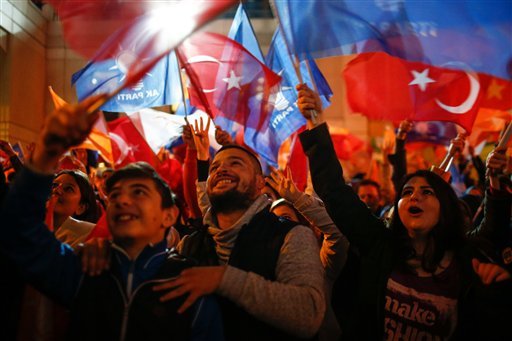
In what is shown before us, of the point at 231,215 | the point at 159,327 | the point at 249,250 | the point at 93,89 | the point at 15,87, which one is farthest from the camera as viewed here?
the point at 15,87

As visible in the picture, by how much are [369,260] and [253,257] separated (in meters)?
0.74

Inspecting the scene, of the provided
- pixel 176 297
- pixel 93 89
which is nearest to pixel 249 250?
pixel 176 297

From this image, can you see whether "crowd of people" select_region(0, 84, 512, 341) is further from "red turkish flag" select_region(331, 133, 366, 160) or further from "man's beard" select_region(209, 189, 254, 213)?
"red turkish flag" select_region(331, 133, 366, 160)

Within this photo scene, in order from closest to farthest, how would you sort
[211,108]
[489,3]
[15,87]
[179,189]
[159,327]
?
1. [159,327]
2. [489,3]
3. [211,108]
4. [179,189]
5. [15,87]

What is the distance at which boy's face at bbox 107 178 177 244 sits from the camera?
2.91 m

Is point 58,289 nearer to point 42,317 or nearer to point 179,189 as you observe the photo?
point 42,317

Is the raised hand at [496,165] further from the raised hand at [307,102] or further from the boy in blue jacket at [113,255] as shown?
the boy in blue jacket at [113,255]

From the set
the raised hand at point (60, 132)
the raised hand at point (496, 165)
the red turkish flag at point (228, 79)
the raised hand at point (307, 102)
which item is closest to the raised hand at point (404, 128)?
the red turkish flag at point (228, 79)

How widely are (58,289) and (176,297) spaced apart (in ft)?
1.76

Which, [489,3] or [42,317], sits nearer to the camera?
[42,317]

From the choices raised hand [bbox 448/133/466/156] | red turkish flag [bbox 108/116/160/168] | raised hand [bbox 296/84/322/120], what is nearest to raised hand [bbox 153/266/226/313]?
raised hand [bbox 296/84/322/120]

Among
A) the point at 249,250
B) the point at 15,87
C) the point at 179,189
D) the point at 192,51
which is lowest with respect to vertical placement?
the point at 249,250

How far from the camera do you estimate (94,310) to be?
2.78 meters

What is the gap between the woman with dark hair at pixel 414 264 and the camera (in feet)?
10.4
